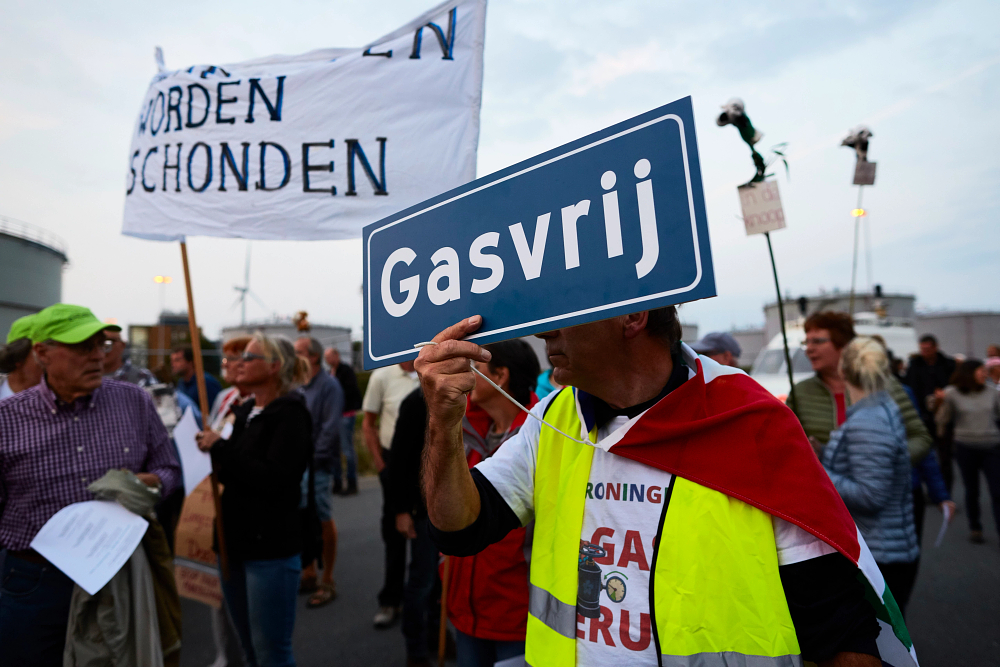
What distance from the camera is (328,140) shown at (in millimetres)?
2797

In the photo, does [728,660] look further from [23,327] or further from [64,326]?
[23,327]

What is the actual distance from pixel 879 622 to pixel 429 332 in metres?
1.12

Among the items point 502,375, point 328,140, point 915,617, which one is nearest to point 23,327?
point 328,140

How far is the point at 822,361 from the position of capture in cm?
332

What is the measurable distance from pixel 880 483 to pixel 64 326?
356 cm

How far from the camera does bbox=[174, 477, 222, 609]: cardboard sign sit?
3254mm

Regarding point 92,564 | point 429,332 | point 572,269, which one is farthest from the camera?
point 92,564

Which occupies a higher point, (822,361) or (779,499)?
(822,361)

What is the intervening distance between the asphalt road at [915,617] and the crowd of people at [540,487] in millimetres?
225

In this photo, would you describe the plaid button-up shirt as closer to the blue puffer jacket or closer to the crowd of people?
the crowd of people

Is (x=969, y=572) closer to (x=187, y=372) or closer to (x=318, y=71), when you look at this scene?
(x=318, y=71)

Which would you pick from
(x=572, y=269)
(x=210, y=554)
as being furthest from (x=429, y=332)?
(x=210, y=554)

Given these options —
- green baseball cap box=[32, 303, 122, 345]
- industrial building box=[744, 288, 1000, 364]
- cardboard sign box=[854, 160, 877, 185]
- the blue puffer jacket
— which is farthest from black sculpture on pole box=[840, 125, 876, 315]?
industrial building box=[744, 288, 1000, 364]

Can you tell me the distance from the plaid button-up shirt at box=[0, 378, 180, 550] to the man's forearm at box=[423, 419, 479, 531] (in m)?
1.84
